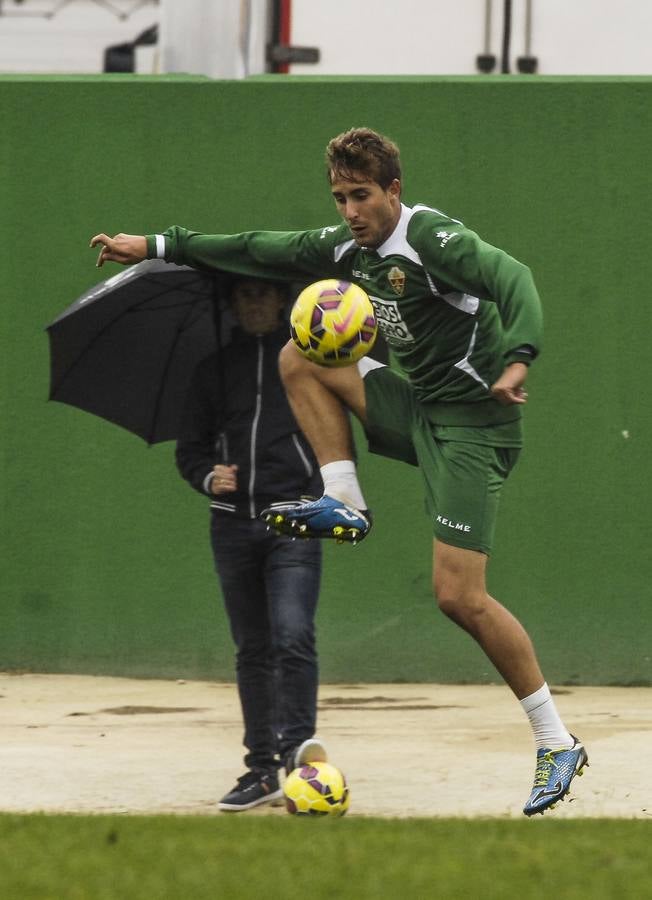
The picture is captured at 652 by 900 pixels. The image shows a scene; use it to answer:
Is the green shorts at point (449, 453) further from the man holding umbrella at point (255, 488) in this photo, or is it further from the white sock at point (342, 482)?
the man holding umbrella at point (255, 488)

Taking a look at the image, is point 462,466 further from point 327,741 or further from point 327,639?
point 327,639

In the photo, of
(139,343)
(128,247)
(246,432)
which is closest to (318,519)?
(246,432)

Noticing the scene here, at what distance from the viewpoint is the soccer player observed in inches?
250

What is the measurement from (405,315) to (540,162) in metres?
3.25

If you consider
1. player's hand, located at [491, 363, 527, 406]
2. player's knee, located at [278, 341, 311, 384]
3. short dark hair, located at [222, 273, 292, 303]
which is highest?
short dark hair, located at [222, 273, 292, 303]

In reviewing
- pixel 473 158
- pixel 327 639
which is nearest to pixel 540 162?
pixel 473 158

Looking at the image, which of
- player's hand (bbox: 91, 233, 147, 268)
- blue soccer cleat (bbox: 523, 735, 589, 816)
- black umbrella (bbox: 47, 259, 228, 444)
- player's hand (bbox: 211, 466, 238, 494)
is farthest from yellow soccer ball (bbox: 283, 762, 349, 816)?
player's hand (bbox: 91, 233, 147, 268)

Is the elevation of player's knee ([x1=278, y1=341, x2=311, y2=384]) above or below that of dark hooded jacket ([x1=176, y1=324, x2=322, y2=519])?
above

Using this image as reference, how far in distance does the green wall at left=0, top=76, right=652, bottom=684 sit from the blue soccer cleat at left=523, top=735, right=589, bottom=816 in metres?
3.07

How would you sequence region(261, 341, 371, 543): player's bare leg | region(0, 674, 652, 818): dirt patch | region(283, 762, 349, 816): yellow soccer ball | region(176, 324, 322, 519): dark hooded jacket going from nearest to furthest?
region(283, 762, 349, 816): yellow soccer ball, region(261, 341, 371, 543): player's bare leg, region(0, 674, 652, 818): dirt patch, region(176, 324, 322, 519): dark hooded jacket

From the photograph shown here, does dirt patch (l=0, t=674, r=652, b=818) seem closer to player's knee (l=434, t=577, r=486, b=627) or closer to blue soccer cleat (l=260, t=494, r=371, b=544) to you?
→ player's knee (l=434, t=577, r=486, b=627)

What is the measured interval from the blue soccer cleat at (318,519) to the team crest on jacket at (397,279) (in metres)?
0.84

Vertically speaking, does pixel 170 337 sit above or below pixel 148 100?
below

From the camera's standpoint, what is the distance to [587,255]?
9438 millimetres
